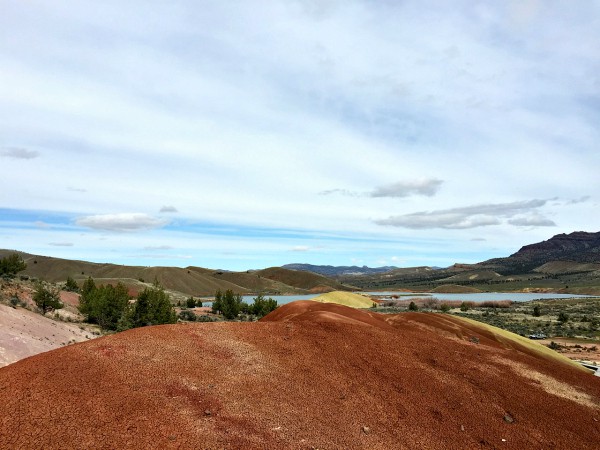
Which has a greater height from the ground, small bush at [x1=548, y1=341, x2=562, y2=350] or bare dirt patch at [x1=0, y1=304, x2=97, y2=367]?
bare dirt patch at [x1=0, y1=304, x2=97, y2=367]

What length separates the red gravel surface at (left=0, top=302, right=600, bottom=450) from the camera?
9.84m

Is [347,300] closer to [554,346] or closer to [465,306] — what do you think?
[465,306]

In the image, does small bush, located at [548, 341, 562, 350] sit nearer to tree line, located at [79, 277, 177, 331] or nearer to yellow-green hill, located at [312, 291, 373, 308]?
tree line, located at [79, 277, 177, 331]

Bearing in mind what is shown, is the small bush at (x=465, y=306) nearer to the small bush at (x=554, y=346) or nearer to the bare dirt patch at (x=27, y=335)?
the small bush at (x=554, y=346)

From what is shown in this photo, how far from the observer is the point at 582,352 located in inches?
1463

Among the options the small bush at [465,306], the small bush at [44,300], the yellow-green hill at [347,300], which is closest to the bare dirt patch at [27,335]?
the small bush at [44,300]

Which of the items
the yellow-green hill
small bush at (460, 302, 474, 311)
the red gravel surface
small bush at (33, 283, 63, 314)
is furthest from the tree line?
small bush at (460, 302, 474, 311)

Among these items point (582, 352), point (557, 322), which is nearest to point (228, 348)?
point (582, 352)

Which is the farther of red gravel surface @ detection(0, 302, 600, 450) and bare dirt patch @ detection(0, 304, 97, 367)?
bare dirt patch @ detection(0, 304, 97, 367)

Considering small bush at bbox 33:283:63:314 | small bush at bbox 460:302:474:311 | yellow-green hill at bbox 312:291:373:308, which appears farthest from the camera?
small bush at bbox 460:302:474:311

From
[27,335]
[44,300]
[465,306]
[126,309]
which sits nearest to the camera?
[27,335]

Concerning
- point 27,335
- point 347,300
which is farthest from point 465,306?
point 27,335

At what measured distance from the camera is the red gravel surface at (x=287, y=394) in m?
9.84

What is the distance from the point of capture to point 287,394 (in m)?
12.5
